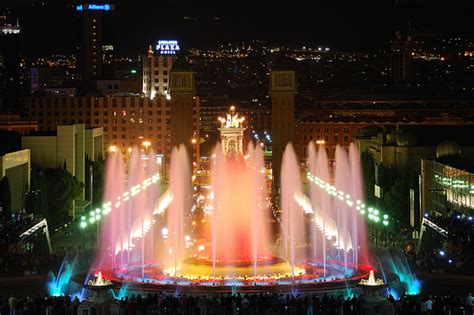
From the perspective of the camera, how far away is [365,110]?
163125mm

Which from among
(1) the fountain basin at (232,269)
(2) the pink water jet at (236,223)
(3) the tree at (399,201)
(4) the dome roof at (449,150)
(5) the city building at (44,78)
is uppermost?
(5) the city building at (44,78)

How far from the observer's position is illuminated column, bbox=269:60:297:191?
111 meters

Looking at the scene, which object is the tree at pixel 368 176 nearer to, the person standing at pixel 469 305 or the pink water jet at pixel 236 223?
the pink water jet at pixel 236 223

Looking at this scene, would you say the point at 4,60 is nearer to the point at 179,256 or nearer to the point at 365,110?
the point at 365,110

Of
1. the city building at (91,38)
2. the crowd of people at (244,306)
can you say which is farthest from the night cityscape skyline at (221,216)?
the city building at (91,38)

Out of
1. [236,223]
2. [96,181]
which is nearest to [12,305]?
[236,223]

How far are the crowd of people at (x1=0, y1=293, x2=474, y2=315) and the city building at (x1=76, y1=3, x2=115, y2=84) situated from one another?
14581cm

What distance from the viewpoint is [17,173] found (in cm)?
6200

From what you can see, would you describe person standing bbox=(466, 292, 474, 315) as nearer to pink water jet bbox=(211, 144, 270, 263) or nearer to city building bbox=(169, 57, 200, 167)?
pink water jet bbox=(211, 144, 270, 263)

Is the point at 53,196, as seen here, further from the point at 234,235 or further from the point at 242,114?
the point at 242,114

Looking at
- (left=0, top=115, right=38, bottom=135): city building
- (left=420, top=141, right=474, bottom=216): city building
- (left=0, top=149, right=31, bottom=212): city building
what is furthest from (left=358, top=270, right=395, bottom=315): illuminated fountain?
(left=0, top=115, right=38, bottom=135): city building

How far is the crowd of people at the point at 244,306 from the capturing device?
28094 mm

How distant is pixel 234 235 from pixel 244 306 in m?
12.9

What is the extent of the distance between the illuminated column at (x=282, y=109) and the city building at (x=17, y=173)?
1860 inches
